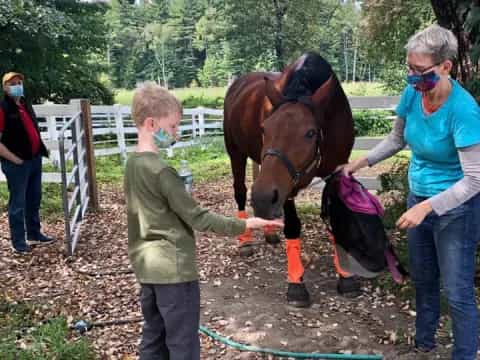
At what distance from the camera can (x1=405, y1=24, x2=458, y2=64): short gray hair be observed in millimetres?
2332

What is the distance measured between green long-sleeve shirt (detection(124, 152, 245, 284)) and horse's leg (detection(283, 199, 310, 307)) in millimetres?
1833

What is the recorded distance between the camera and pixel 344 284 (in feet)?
13.5

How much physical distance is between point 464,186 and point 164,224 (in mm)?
1370

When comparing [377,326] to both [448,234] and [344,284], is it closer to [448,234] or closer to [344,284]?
[344,284]

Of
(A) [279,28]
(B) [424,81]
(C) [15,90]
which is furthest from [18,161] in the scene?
(A) [279,28]

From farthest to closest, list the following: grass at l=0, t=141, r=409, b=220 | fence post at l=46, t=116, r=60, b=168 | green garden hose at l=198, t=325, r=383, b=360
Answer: fence post at l=46, t=116, r=60, b=168 < grass at l=0, t=141, r=409, b=220 < green garden hose at l=198, t=325, r=383, b=360

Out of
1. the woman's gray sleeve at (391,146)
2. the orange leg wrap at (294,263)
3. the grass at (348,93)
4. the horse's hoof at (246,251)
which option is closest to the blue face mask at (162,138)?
the woman's gray sleeve at (391,146)

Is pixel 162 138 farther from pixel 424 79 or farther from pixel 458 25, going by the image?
pixel 458 25

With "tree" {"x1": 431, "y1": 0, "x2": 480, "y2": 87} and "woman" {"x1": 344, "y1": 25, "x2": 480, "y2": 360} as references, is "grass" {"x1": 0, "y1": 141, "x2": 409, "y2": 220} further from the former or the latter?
"woman" {"x1": 344, "y1": 25, "x2": 480, "y2": 360}

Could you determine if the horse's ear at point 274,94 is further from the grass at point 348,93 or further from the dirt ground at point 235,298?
the grass at point 348,93

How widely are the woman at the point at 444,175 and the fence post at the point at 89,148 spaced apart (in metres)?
5.16

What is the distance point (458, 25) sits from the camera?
4.11 m

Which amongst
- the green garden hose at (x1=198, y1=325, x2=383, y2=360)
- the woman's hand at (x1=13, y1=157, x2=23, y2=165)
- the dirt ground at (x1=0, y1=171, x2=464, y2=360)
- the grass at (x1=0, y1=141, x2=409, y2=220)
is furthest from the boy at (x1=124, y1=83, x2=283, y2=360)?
the grass at (x1=0, y1=141, x2=409, y2=220)

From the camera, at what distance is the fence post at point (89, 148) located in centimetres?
693
